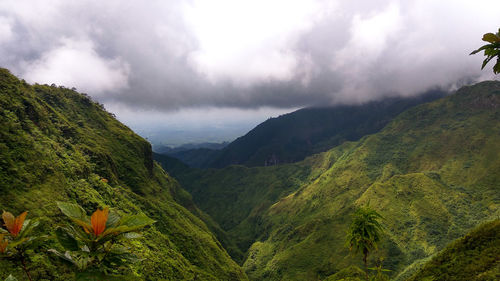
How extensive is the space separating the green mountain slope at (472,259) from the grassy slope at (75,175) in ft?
185

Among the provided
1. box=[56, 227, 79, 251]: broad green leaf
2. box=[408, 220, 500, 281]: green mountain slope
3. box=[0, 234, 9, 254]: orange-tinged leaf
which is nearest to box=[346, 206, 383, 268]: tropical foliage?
box=[408, 220, 500, 281]: green mountain slope

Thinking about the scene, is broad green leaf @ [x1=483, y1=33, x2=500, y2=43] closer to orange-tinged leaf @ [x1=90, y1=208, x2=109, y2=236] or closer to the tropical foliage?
orange-tinged leaf @ [x1=90, y1=208, x2=109, y2=236]

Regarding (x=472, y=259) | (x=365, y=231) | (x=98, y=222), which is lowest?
(x=472, y=259)

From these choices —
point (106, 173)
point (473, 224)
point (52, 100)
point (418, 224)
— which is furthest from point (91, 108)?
point (473, 224)

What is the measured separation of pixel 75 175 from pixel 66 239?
85897 mm

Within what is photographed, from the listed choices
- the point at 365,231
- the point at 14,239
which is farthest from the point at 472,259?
the point at 14,239

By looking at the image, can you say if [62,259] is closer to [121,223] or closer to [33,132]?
[121,223]

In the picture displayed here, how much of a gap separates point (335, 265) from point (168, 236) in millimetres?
125595

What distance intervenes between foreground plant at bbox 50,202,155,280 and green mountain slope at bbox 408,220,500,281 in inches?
1950

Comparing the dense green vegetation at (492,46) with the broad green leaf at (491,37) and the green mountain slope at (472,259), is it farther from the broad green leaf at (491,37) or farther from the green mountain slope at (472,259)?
the green mountain slope at (472,259)

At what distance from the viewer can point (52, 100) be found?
138875 millimetres

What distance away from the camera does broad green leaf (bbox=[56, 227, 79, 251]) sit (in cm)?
570

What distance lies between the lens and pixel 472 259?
159ft

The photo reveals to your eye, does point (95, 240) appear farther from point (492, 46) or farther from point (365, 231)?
point (365, 231)
